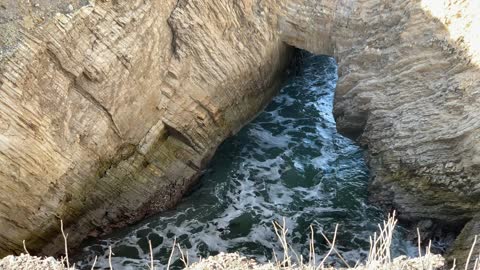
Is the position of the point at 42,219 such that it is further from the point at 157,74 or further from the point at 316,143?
the point at 316,143

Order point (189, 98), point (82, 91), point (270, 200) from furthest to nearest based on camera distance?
1. point (270, 200)
2. point (189, 98)
3. point (82, 91)

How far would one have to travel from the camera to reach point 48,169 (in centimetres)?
598

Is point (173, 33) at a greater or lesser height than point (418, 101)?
lesser

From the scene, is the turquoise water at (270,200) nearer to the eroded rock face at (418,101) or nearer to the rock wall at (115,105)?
the rock wall at (115,105)

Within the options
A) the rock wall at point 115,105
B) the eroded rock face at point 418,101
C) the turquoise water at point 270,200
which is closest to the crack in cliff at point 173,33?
the rock wall at point 115,105

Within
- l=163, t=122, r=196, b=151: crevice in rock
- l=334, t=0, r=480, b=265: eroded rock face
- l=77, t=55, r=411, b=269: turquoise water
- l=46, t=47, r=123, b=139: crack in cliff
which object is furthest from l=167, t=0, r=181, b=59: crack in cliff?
l=334, t=0, r=480, b=265: eroded rock face

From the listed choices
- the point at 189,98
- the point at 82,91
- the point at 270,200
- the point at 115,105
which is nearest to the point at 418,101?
the point at 270,200

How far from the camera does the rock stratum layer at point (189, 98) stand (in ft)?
19.0

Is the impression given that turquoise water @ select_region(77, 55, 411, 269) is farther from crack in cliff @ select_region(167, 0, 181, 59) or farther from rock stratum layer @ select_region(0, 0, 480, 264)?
crack in cliff @ select_region(167, 0, 181, 59)

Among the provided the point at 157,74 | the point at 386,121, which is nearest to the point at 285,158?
the point at 386,121

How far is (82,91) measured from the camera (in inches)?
246

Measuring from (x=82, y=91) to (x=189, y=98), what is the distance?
1.80m

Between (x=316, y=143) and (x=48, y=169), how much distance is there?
186 inches

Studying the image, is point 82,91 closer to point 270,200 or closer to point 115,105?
point 115,105
